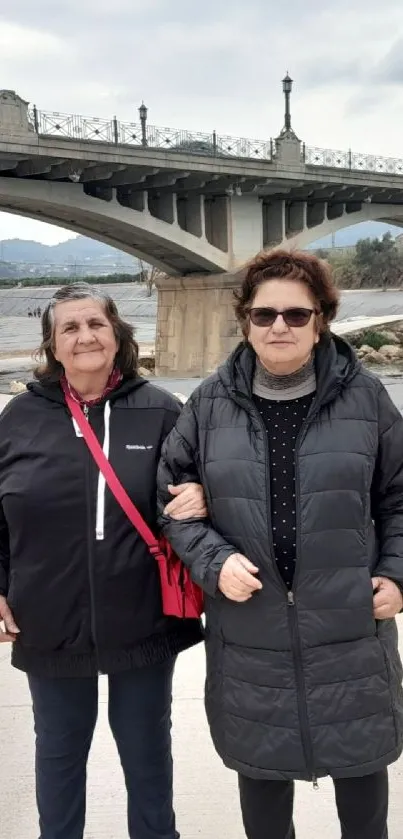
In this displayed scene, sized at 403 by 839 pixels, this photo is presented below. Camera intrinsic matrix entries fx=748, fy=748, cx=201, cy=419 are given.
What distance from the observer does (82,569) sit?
6.49 feet

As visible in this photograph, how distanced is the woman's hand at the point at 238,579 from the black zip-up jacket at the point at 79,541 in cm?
32

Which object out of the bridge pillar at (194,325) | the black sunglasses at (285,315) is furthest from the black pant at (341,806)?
the bridge pillar at (194,325)

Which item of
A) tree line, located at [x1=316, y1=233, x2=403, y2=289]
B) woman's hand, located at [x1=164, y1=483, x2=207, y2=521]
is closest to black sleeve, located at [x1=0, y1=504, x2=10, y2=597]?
woman's hand, located at [x1=164, y1=483, x2=207, y2=521]

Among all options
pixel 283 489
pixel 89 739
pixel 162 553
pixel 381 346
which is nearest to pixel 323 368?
pixel 283 489

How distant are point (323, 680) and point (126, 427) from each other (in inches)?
32.0

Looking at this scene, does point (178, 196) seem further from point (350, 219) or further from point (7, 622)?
point (7, 622)

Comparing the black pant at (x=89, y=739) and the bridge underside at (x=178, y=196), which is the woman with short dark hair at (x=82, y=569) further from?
the bridge underside at (x=178, y=196)

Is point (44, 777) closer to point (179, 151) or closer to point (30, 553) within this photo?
point (30, 553)

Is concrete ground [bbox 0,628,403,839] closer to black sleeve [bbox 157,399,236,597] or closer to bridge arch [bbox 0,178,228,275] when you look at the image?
black sleeve [bbox 157,399,236,597]

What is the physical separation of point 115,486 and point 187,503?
0.73 feet

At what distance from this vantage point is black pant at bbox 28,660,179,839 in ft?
6.67

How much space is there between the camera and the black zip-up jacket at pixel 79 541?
1.97 meters

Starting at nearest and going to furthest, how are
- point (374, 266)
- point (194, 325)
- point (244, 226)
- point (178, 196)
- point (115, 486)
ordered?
1. point (115, 486)
2. point (178, 196)
3. point (244, 226)
4. point (194, 325)
5. point (374, 266)

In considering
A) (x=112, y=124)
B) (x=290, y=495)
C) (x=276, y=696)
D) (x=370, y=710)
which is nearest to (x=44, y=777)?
(x=276, y=696)
